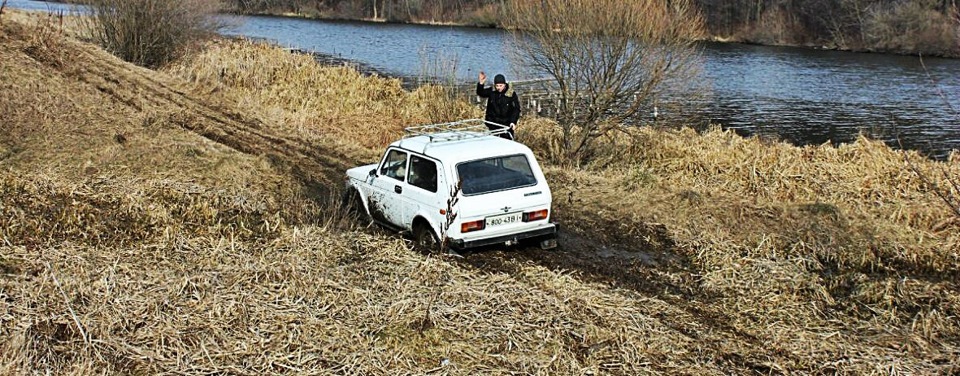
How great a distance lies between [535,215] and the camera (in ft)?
33.2

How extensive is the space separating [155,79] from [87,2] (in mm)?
6965

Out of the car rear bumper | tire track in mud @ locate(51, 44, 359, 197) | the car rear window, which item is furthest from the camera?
tire track in mud @ locate(51, 44, 359, 197)

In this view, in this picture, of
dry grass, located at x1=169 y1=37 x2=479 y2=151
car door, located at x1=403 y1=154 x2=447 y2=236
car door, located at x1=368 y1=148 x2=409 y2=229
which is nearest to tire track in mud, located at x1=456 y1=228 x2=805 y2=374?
car door, located at x1=403 y1=154 x2=447 y2=236

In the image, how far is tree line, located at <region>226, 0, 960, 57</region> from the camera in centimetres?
4631

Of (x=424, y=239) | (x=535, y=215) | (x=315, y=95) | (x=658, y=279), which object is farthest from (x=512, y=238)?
(x=315, y=95)

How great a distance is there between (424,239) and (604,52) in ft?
25.4

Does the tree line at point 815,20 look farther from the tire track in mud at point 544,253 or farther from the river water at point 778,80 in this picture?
the tire track in mud at point 544,253

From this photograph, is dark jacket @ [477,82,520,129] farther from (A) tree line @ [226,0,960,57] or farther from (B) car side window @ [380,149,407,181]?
(A) tree line @ [226,0,960,57]

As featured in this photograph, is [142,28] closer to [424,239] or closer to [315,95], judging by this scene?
[315,95]

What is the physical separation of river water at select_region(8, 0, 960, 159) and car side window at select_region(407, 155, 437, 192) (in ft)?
25.0

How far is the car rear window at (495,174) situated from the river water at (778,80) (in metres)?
6.66

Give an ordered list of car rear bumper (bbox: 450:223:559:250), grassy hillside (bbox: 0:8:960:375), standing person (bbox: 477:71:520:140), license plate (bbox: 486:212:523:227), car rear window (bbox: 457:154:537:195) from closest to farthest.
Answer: grassy hillside (bbox: 0:8:960:375)
car rear bumper (bbox: 450:223:559:250)
license plate (bbox: 486:212:523:227)
car rear window (bbox: 457:154:537:195)
standing person (bbox: 477:71:520:140)

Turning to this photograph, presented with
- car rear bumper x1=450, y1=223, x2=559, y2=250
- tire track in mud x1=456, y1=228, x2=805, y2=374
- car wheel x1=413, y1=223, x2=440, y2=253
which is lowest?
tire track in mud x1=456, y1=228, x2=805, y2=374

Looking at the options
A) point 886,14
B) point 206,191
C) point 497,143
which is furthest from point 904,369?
point 886,14
